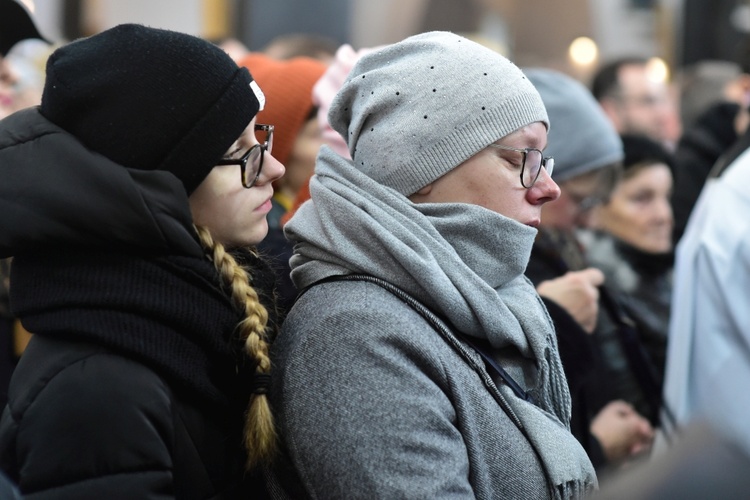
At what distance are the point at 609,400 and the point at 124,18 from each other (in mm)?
5111

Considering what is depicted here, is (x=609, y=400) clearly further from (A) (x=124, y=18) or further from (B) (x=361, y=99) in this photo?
(A) (x=124, y=18)

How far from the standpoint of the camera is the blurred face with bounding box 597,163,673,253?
14.1 feet

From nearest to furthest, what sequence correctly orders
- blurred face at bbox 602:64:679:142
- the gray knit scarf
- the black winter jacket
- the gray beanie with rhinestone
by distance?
the black winter jacket < the gray knit scarf < the gray beanie with rhinestone < blurred face at bbox 602:64:679:142

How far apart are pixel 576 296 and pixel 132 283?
1.67m

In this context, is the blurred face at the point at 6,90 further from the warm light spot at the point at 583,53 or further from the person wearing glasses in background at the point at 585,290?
the warm light spot at the point at 583,53

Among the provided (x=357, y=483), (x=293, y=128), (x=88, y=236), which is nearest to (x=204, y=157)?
(x=88, y=236)

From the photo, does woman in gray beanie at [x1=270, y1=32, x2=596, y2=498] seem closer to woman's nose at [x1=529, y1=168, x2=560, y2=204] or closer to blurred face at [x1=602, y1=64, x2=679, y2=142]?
woman's nose at [x1=529, y1=168, x2=560, y2=204]

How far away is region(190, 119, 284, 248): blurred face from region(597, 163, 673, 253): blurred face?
2388mm

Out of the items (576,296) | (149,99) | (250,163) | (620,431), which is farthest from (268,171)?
(620,431)

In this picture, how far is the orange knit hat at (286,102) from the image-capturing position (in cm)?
346

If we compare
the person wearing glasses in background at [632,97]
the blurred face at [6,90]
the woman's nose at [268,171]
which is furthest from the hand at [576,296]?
the person wearing glasses in background at [632,97]

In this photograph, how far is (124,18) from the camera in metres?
7.39

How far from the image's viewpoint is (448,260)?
2.06 meters

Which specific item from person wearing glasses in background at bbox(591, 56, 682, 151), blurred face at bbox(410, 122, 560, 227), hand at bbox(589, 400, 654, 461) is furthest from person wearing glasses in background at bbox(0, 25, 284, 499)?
person wearing glasses in background at bbox(591, 56, 682, 151)
